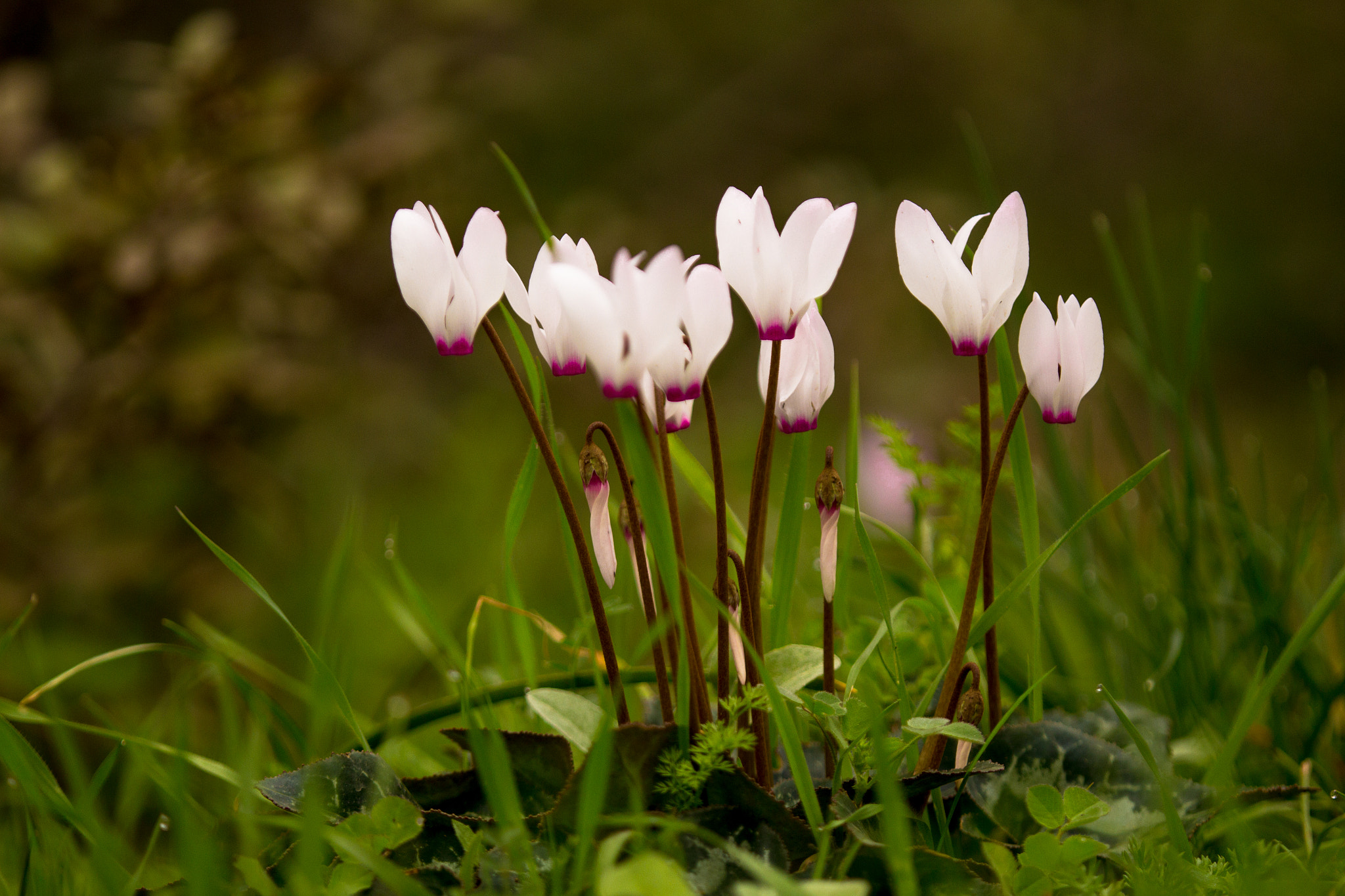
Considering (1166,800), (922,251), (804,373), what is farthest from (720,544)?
(1166,800)

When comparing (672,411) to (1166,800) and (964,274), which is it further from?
(1166,800)

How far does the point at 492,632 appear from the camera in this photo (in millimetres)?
1481

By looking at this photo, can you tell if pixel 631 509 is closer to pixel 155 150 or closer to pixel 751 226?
pixel 751 226

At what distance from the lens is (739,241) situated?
2.76ft

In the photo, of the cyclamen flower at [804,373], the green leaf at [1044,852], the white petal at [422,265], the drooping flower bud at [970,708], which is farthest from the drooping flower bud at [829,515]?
the white petal at [422,265]

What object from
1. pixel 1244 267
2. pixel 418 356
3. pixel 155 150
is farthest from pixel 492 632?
pixel 1244 267

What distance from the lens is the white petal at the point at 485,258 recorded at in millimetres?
849

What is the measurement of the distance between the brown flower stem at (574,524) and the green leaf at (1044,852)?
359 millimetres

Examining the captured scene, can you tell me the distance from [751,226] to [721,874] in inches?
20.7

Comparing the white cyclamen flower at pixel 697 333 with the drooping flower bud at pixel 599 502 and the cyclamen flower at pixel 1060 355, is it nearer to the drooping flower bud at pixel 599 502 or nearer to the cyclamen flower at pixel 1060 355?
the drooping flower bud at pixel 599 502

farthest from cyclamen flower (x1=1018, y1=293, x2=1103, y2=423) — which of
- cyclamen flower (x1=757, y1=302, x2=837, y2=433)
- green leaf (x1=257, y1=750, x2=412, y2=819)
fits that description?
green leaf (x1=257, y1=750, x2=412, y2=819)

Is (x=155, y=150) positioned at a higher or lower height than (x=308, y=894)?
higher

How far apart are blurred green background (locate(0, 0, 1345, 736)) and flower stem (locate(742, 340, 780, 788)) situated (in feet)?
1.38

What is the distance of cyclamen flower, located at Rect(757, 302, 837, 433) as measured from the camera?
916mm
